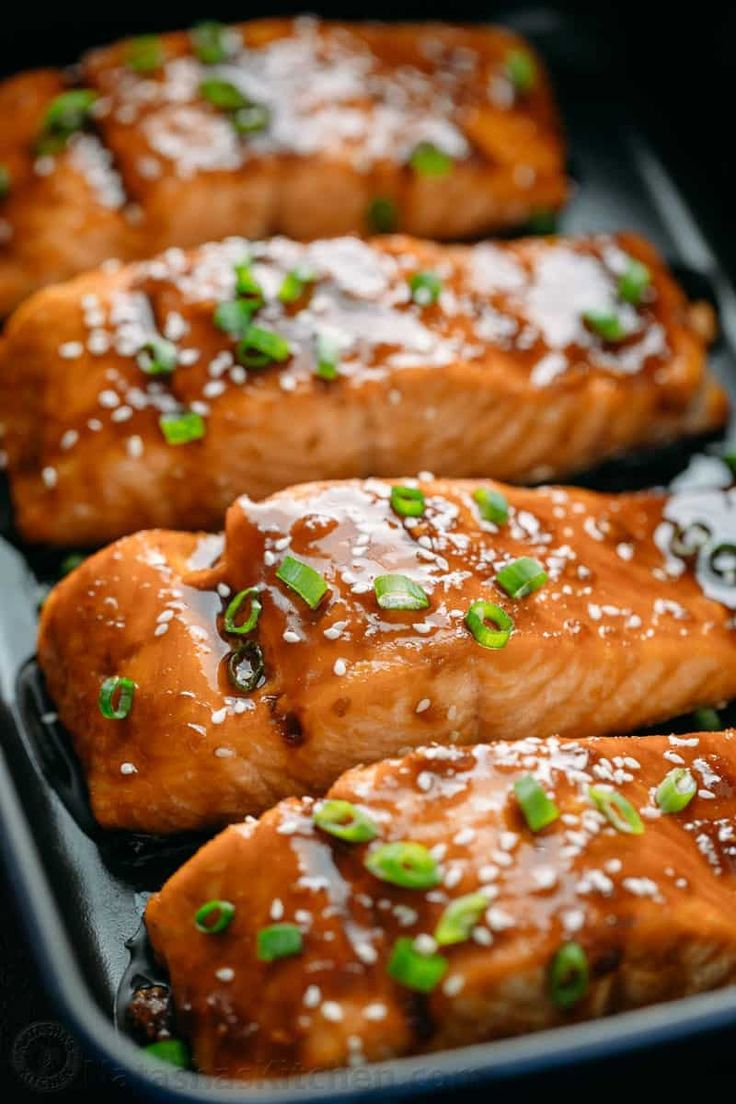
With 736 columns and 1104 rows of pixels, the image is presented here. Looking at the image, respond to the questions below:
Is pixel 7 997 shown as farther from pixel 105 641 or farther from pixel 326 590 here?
pixel 326 590

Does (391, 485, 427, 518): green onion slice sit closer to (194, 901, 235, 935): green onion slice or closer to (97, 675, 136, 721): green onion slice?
(97, 675, 136, 721): green onion slice

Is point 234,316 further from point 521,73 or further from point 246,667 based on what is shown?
point 521,73

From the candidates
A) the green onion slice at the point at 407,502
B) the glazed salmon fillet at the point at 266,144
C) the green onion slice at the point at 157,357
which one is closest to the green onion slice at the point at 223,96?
the glazed salmon fillet at the point at 266,144

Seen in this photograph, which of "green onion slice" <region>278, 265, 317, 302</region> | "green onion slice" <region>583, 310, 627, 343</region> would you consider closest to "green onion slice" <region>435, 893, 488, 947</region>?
"green onion slice" <region>278, 265, 317, 302</region>

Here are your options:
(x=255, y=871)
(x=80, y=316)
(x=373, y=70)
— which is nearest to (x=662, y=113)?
(x=373, y=70)

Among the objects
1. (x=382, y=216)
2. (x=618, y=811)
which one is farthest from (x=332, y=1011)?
(x=382, y=216)

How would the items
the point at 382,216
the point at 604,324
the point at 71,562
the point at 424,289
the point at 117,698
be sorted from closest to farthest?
the point at 117,698 < the point at 71,562 < the point at 424,289 < the point at 604,324 < the point at 382,216

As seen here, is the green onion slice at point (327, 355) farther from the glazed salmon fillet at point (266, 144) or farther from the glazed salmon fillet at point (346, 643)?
the glazed salmon fillet at point (266, 144)
